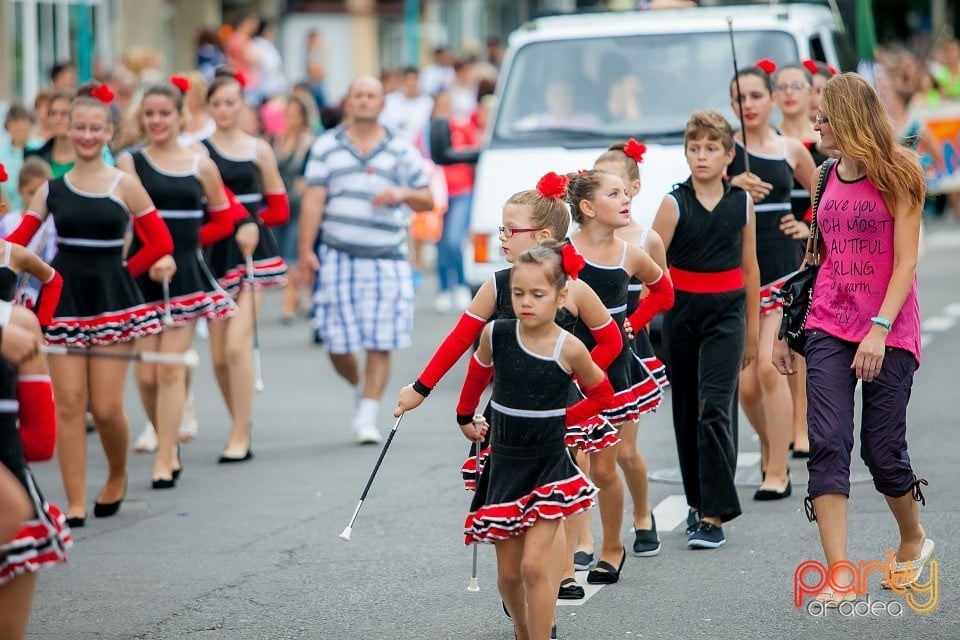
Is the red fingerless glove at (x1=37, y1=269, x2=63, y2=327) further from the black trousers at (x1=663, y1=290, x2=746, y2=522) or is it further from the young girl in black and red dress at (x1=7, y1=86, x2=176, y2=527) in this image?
the black trousers at (x1=663, y1=290, x2=746, y2=522)

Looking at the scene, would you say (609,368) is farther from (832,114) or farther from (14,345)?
(14,345)

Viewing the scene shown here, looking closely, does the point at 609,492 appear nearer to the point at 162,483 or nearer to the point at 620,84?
the point at 162,483

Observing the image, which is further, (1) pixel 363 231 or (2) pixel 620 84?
(2) pixel 620 84

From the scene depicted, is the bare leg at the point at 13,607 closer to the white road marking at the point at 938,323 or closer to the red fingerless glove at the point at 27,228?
the red fingerless glove at the point at 27,228

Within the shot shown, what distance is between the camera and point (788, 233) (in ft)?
28.7

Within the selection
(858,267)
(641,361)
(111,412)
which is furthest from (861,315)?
(111,412)

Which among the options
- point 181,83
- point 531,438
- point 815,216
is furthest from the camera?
point 181,83

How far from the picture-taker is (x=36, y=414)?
193 inches

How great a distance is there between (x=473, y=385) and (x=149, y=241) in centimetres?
332

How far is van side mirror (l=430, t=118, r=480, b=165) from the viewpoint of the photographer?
1225cm

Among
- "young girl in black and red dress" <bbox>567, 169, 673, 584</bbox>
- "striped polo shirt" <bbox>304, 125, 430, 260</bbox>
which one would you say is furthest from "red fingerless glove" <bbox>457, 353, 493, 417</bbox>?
"striped polo shirt" <bbox>304, 125, 430, 260</bbox>

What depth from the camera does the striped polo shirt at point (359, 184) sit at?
10672 mm

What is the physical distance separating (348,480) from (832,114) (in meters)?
3.99

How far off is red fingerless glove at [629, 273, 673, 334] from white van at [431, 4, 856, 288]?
483cm
